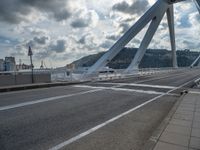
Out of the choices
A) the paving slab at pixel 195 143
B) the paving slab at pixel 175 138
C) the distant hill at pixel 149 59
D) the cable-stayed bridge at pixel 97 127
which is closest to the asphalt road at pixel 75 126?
the cable-stayed bridge at pixel 97 127

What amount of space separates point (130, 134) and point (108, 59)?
80.4ft

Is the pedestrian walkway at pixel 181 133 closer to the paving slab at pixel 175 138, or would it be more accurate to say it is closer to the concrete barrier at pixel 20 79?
the paving slab at pixel 175 138

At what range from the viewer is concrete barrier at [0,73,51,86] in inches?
565

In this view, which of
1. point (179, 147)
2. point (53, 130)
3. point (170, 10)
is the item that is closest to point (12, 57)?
point (53, 130)

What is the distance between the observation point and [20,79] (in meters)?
15.5

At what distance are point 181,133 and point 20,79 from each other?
1296 centimetres

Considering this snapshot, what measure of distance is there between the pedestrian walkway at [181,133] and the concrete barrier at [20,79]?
11387 millimetres

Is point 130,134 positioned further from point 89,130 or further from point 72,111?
point 72,111

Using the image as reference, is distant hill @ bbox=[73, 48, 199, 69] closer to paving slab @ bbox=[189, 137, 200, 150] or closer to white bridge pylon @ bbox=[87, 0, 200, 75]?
white bridge pylon @ bbox=[87, 0, 200, 75]

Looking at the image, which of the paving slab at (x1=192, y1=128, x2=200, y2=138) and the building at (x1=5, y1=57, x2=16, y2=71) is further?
the building at (x1=5, y1=57, x2=16, y2=71)

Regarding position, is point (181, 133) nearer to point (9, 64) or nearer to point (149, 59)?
point (9, 64)

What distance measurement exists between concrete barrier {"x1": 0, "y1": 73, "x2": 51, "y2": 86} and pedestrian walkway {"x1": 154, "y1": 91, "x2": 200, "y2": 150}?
11387mm

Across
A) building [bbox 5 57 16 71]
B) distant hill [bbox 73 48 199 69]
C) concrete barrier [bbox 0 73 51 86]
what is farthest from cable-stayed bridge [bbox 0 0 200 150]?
distant hill [bbox 73 48 199 69]

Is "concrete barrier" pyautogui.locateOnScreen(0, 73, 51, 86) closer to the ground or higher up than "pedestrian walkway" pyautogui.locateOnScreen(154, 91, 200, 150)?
higher up
